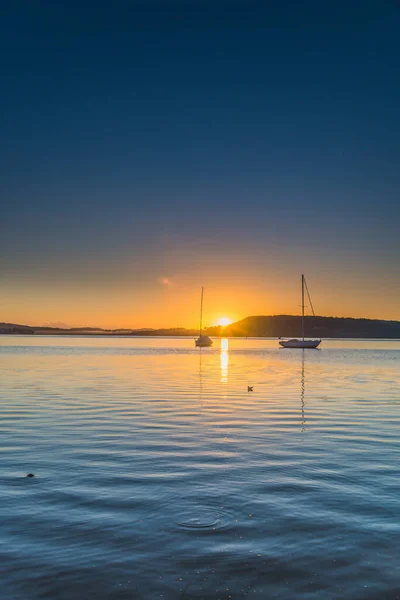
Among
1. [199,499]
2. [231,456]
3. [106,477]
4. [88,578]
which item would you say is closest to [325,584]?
[88,578]

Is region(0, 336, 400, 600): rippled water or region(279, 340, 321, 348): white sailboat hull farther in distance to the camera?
region(279, 340, 321, 348): white sailboat hull

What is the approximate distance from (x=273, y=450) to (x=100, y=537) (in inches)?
345

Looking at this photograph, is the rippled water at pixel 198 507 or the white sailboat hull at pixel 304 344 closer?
the rippled water at pixel 198 507

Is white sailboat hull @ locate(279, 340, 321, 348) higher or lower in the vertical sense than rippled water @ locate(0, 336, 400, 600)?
higher

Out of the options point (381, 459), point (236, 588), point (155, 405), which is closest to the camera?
point (236, 588)

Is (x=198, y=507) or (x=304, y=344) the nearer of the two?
(x=198, y=507)

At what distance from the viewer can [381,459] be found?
15.5 m

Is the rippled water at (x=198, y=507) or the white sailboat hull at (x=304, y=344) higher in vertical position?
the white sailboat hull at (x=304, y=344)

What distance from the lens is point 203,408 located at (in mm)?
27891

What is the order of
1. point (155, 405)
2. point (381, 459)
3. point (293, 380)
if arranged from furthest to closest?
point (293, 380), point (155, 405), point (381, 459)

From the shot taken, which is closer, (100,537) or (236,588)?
(236,588)

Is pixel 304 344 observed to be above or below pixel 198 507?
above

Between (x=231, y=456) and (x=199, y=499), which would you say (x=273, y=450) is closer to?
(x=231, y=456)

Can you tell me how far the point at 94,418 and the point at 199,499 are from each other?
1307 cm
